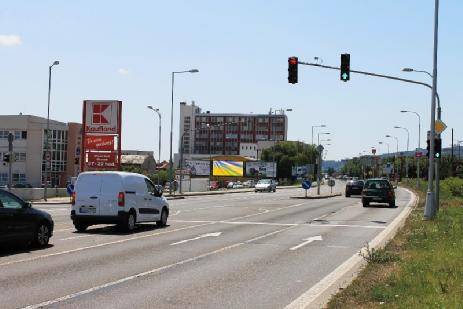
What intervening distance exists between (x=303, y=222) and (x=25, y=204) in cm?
1256

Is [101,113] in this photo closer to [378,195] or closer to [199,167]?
[378,195]

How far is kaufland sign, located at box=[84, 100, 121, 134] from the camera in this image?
46938 mm

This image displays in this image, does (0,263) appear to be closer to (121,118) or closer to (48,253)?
(48,253)

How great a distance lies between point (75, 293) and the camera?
912 centimetres

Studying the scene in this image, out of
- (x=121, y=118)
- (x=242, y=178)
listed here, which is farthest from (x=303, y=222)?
(x=242, y=178)

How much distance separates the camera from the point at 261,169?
133 meters

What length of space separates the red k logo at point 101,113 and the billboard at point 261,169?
285 feet

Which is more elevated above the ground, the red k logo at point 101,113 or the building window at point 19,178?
the red k logo at point 101,113

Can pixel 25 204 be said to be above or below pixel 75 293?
above

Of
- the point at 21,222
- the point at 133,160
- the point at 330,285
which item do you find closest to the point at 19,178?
the point at 133,160

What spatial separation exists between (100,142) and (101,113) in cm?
220

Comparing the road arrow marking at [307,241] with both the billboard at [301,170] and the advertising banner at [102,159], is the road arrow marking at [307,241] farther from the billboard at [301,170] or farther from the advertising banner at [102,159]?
the billboard at [301,170]

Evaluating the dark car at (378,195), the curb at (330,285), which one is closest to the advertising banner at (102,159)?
the dark car at (378,195)

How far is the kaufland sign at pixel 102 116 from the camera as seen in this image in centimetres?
4694
